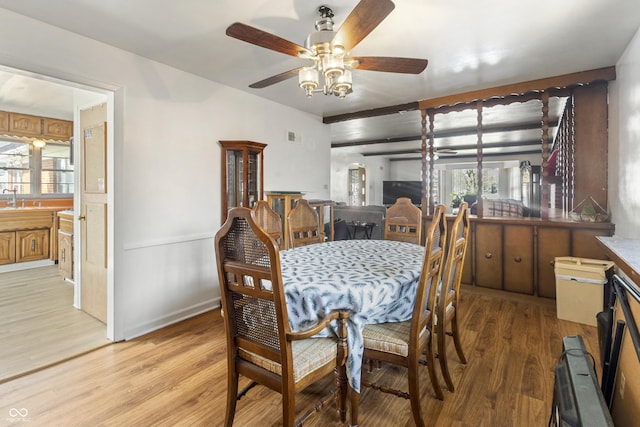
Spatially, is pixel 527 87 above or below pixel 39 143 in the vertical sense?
above

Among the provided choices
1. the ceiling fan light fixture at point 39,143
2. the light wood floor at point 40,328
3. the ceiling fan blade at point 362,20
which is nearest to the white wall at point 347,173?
the ceiling fan light fixture at point 39,143

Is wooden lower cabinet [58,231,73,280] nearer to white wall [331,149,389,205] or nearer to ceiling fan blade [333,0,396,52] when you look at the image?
ceiling fan blade [333,0,396,52]

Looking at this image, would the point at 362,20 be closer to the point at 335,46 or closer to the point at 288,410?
the point at 335,46

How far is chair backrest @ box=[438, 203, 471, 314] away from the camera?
179cm

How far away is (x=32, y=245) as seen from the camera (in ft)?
16.3

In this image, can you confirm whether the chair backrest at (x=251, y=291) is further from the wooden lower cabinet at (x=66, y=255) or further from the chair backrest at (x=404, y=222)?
the wooden lower cabinet at (x=66, y=255)

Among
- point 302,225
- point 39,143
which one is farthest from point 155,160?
point 39,143

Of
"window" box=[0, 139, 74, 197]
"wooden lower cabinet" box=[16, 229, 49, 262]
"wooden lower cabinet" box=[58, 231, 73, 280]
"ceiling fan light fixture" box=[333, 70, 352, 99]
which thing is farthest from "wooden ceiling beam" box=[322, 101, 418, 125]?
"wooden lower cabinet" box=[16, 229, 49, 262]

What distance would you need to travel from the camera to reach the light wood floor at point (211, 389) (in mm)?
1734

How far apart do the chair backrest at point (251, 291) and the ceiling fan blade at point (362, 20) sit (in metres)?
1.12

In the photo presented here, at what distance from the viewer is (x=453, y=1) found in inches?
78.5

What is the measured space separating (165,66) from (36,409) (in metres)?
2.71

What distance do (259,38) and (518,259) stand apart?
3.40 metres

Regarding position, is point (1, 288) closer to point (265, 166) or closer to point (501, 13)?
point (265, 166)
